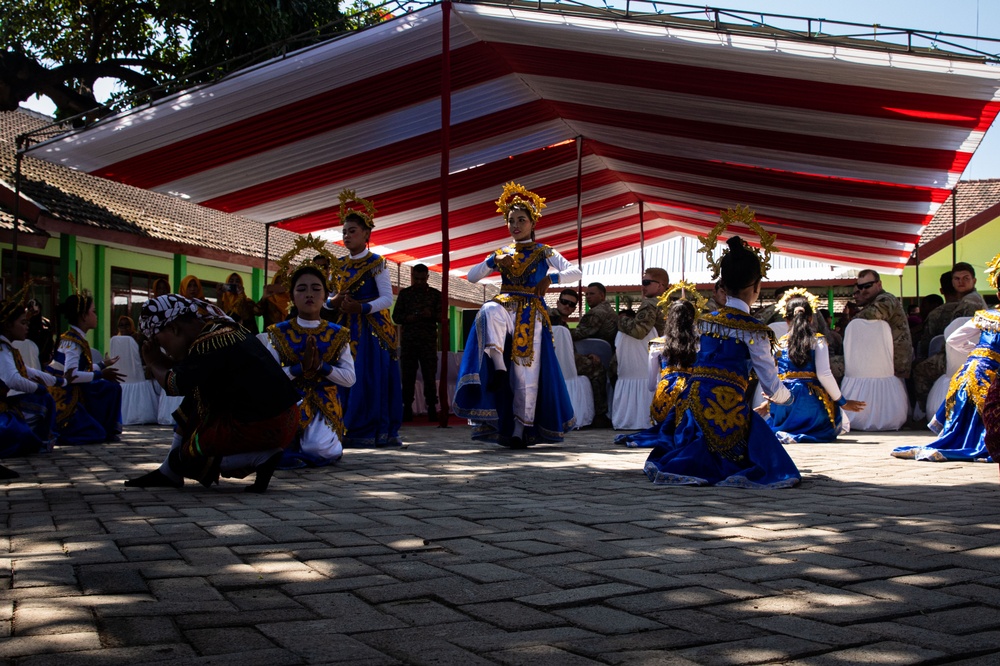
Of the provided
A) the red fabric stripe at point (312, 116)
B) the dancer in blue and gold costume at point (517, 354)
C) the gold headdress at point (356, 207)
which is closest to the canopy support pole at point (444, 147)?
the red fabric stripe at point (312, 116)

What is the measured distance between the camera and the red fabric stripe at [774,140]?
10.2 m

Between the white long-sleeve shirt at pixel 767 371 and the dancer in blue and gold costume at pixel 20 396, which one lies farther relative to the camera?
the dancer in blue and gold costume at pixel 20 396

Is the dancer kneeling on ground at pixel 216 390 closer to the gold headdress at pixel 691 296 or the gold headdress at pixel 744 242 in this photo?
the gold headdress at pixel 744 242

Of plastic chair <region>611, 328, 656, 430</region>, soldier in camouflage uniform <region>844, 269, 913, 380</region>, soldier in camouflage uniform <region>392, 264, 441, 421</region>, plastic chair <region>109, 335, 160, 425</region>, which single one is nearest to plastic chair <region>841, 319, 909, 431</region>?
soldier in camouflage uniform <region>844, 269, 913, 380</region>

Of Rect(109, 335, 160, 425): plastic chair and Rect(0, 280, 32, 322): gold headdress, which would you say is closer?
Rect(0, 280, 32, 322): gold headdress

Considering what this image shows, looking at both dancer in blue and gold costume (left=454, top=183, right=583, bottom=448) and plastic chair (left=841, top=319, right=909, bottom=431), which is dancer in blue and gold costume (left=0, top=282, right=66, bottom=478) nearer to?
dancer in blue and gold costume (left=454, top=183, right=583, bottom=448)

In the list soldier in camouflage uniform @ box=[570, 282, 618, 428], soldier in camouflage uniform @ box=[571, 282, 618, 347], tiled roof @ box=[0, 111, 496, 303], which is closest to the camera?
soldier in camouflage uniform @ box=[570, 282, 618, 428]

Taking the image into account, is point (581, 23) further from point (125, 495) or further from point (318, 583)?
point (318, 583)

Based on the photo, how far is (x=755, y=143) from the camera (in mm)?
11023

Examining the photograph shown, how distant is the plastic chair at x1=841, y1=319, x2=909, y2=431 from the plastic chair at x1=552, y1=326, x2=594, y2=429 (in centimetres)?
279

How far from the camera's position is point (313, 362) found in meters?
6.32

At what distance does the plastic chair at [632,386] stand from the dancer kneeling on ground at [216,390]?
5.95m

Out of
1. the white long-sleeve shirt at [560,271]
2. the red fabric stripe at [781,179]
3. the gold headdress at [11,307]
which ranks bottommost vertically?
the gold headdress at [11,307]

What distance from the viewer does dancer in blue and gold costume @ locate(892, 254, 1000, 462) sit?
21.5 feet
